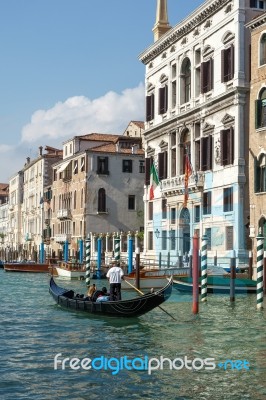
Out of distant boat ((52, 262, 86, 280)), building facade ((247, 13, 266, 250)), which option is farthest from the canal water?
distant boat ((52, 262, 86, 280))

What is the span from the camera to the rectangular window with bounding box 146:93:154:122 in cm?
3725

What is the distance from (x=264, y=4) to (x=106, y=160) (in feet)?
68.1

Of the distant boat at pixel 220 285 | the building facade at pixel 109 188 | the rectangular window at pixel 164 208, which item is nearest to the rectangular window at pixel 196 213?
the rectangular window at pixel 164 208

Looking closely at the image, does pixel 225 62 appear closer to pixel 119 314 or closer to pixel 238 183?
pixel 238 183

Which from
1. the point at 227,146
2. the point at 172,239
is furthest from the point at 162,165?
the point at 227,146

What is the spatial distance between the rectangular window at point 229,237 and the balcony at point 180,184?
2.90m

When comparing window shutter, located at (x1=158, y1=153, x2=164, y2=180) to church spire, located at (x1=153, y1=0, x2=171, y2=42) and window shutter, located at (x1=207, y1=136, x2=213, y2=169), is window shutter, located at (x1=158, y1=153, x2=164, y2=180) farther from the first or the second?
church spire, located at (x1=153, y1=0, x2=171, y2=42)

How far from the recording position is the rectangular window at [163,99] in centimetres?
3538

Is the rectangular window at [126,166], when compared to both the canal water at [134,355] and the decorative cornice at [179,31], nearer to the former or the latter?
the decorative cornice at [179,31]

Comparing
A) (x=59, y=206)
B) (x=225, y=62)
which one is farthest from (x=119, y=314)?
(x=59, y=206)

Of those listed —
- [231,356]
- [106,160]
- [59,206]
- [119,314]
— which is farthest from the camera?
[59,206]

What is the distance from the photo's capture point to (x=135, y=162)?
159 ft

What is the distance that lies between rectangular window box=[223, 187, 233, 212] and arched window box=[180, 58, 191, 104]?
6.22 metres

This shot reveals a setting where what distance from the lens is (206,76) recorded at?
101 ft
